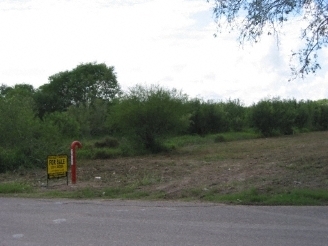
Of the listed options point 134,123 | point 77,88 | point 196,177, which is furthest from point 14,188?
point 77,88

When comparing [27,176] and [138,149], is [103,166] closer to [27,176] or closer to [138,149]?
[27,176]

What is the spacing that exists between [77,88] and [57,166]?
56.0 metres

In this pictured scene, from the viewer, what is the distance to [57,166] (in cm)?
1764

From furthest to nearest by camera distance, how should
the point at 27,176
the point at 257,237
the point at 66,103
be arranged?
the point at 66,103
the point at 27,176
the point at 257,237

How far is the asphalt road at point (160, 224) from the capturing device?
8.79 m

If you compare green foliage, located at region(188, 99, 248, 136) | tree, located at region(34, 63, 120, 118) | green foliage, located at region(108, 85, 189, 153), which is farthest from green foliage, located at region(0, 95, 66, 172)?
tree, located at region(34, 63, 120, 118)

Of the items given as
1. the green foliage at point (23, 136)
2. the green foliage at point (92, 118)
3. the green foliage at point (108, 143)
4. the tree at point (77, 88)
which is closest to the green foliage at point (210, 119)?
the green foliage at point (92, 118)

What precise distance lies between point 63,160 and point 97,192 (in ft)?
8.78

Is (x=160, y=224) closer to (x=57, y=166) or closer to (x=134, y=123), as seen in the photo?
(x=57, y=166)

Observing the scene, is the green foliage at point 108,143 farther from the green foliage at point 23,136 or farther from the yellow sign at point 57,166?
the yellow sign at point 57,166

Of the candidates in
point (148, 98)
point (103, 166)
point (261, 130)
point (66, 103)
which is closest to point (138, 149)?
point (148, 98)

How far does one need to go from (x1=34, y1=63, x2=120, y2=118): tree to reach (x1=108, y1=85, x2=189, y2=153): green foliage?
119 ft

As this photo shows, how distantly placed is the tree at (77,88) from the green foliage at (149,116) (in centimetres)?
3638

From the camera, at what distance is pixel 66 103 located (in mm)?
71500
